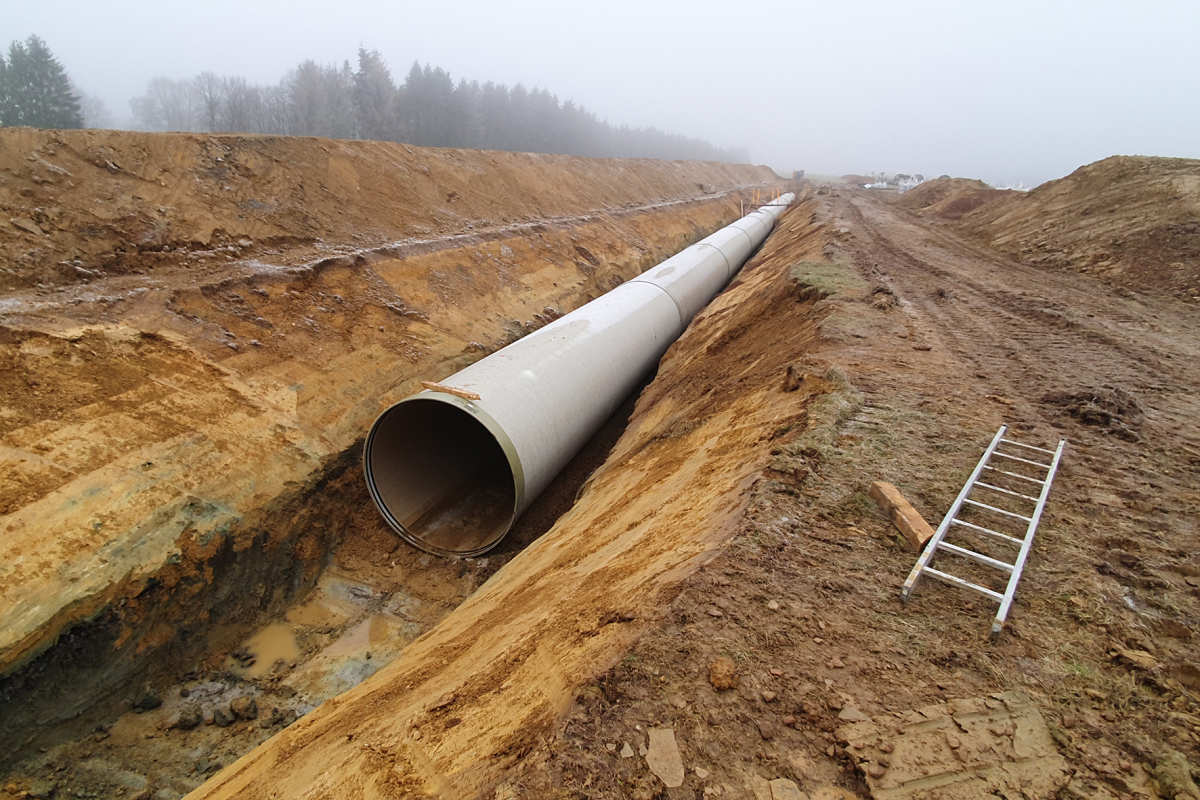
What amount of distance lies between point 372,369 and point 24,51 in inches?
2006

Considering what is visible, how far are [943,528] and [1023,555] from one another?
0.40 m

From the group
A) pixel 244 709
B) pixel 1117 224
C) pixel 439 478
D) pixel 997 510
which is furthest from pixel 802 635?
pixel 1117 224

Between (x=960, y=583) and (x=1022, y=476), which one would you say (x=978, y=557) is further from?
(x=1022, y=476)

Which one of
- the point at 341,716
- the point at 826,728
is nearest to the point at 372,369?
the point at 341,716

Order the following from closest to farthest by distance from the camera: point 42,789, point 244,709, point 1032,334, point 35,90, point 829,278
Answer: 1. point 42,789
2. point 244,709
3. point 1032,334
4. point 829,278
5. point 35,90

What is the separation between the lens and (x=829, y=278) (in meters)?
9.16

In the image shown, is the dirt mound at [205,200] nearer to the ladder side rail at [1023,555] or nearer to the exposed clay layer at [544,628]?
the exposed clay layer at [544,628]

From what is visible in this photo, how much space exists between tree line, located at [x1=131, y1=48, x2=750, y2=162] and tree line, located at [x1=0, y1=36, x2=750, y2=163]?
107 millimetres

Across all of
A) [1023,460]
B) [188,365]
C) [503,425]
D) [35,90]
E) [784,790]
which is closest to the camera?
[784,790]

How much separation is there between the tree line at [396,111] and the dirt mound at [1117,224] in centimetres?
4157

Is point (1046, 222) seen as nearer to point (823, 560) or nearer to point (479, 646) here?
point (823, 560)

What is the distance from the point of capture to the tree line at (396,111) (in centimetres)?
4584

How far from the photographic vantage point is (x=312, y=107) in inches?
1806

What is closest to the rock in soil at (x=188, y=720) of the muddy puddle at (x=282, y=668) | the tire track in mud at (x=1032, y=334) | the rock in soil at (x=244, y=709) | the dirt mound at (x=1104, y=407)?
the muddy puddle at (x=282, y=668)
